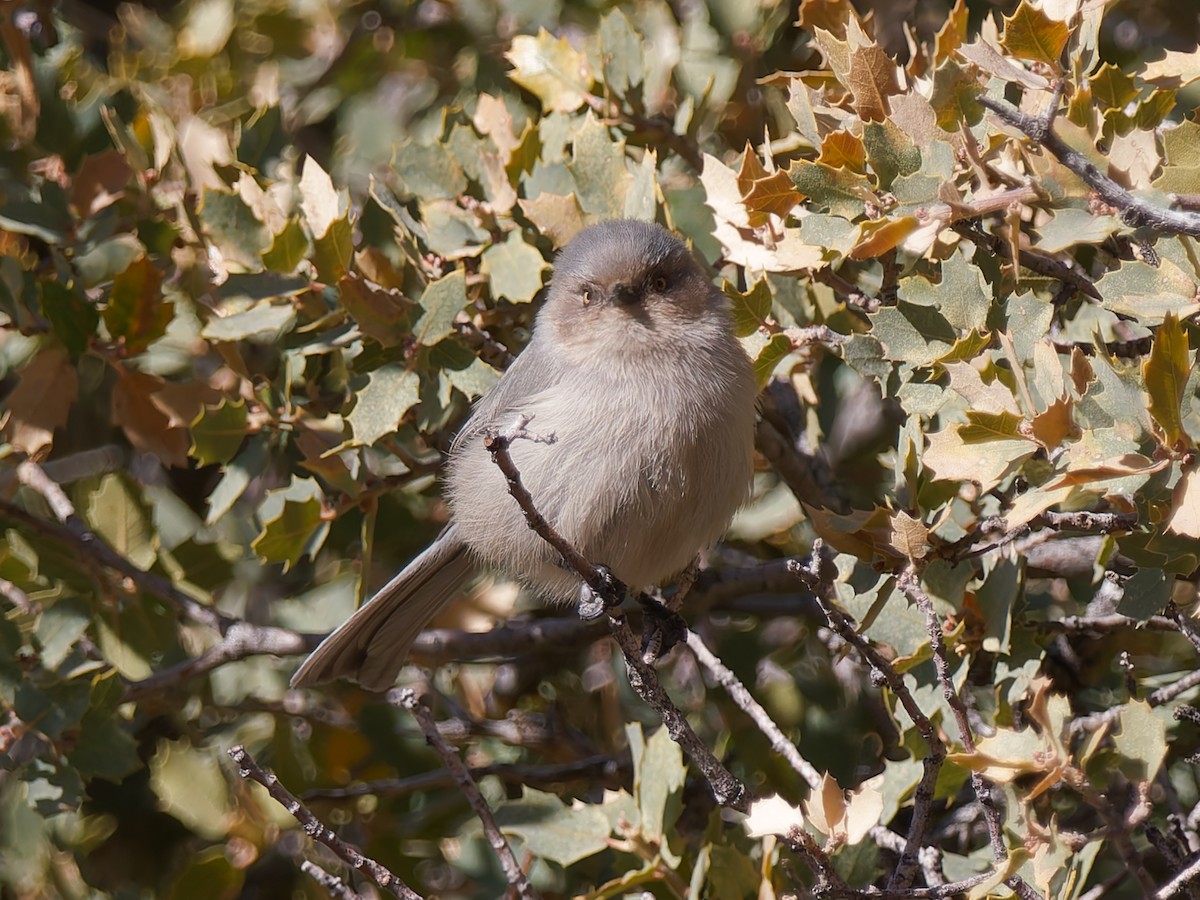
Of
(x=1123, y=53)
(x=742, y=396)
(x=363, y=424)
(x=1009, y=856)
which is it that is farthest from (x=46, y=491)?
(x=1123, y=53)

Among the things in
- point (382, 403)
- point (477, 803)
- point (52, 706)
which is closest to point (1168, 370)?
point (477, 803)

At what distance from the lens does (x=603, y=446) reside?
343 cm

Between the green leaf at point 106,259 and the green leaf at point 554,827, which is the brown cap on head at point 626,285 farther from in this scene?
the green leaf at point 106,259

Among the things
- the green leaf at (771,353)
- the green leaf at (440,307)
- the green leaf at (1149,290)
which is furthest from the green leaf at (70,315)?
the green leaf at (1149,290)

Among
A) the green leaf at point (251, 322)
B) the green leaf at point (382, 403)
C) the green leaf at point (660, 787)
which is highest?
the green leaf at point (251, 322)

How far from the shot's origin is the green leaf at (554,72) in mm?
4035

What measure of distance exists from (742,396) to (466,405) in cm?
117

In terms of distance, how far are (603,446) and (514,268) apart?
64 centimetres

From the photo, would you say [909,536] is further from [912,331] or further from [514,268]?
[514,268]

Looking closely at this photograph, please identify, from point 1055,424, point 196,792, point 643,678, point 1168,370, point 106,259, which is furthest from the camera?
point 106,259

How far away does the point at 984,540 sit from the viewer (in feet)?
9.87

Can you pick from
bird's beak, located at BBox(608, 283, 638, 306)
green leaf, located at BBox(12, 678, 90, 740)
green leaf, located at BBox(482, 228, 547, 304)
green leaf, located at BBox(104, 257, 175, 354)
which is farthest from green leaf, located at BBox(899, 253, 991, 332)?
green leaf, located at BBox(12, 678, 90, 740)

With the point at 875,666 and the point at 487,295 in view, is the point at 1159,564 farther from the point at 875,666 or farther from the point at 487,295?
the point at 487,295

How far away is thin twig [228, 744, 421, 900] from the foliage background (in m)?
0.63
